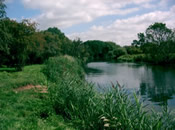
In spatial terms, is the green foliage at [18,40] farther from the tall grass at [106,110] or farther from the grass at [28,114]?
the tall grass at [106,110]

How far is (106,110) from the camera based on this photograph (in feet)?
18.1

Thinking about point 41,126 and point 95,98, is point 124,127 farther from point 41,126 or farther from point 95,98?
point 41,126

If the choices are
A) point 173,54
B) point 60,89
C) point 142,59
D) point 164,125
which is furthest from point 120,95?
point 142,59

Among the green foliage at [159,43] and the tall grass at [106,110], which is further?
the green foliage at [159,43]

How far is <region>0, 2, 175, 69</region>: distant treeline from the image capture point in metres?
20.2

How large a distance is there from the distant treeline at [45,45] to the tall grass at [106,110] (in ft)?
30.4

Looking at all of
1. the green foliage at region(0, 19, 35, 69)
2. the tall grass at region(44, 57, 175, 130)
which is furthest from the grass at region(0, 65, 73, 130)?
the green foliage at region(0, 19, 35, 69)

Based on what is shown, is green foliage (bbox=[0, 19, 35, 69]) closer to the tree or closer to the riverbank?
the riverbank

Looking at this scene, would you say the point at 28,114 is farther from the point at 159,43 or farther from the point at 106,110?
the point at 159,43

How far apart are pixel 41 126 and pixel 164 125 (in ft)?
10.9

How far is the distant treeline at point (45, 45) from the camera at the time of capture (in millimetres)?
20228

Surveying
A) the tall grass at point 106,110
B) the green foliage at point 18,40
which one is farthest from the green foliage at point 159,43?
the tall grass at point 106,110

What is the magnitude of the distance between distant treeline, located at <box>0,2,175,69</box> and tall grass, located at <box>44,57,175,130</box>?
925 centimetres

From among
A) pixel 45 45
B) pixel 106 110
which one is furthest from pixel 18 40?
pixel 106 110
